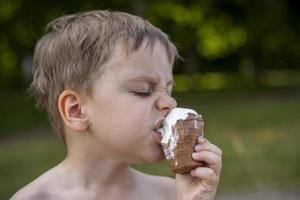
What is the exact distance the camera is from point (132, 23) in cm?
211

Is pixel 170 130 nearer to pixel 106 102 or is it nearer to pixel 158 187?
pixel 106 102

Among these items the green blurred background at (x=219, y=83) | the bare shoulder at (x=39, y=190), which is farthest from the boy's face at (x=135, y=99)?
the green blurred background at (x=219, y=83)

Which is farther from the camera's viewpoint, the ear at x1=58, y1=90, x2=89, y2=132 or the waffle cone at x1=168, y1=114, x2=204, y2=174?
the ear at x1=58, y1=90, x2=89, y2=132

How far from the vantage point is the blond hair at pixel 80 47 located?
6.64ft

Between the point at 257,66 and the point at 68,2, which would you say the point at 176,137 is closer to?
the point at 68,2

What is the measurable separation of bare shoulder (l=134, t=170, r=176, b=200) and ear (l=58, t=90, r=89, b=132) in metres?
0.43

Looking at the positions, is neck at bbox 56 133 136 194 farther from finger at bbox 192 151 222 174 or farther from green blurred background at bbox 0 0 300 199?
green blurred background at bbox 0 0 300 199

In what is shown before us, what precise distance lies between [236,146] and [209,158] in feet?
16.0

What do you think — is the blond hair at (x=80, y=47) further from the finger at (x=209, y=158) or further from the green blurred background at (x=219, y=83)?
the green blurred background at (x=219, y=83)

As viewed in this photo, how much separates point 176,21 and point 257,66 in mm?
5371

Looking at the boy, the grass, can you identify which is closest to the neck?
the boy

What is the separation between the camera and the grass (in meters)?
8.48

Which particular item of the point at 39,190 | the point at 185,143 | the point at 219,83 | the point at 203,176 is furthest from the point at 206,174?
the point at 219,83

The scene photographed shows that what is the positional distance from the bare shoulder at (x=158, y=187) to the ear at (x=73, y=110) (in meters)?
0.43
